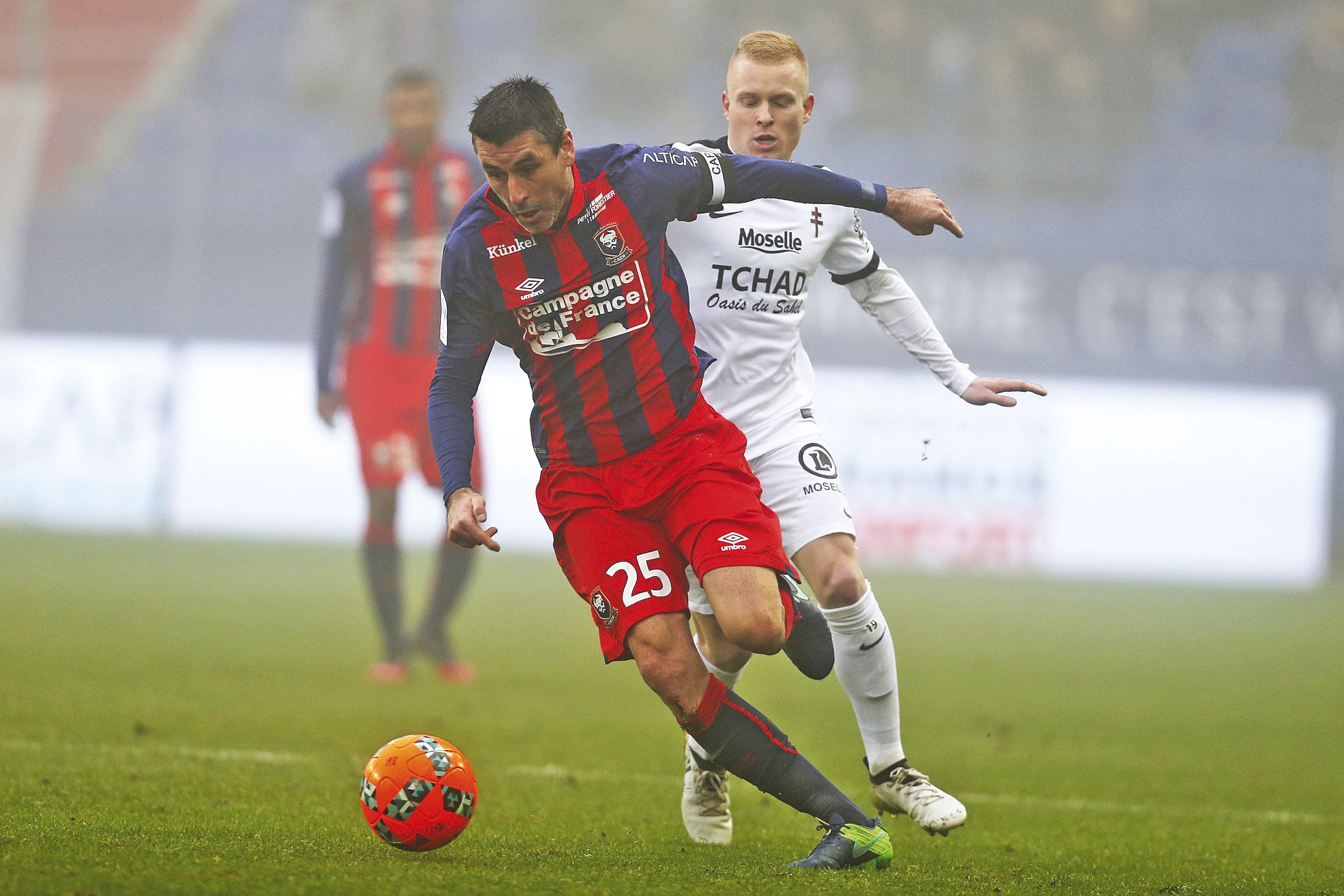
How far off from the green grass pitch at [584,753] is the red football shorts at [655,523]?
1.94 ft

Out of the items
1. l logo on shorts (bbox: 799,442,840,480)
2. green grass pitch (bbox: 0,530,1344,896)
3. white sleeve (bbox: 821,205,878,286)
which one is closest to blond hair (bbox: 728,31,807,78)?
white sleeve (bbox: 821,205,878,286)

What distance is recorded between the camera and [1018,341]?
18.6 meters

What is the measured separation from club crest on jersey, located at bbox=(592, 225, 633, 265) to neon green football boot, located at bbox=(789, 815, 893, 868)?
136 cm

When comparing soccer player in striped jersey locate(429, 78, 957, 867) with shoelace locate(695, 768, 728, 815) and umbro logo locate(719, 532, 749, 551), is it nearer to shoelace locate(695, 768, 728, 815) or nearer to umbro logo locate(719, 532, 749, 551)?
umbro logo locate(719, 532, 749, 551)

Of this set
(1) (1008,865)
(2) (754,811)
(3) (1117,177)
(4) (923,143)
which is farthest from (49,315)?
(1) (1008,865)

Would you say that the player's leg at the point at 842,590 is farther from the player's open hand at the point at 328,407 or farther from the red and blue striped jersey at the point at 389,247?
the red and blue striped jersey at the point at 389,247

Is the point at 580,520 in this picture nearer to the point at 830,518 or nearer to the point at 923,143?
the point at 830,518

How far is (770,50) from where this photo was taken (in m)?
4.52

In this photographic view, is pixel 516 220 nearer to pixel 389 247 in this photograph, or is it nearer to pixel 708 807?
pixel 708 807

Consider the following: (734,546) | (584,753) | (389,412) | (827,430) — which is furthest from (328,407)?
(827,430)

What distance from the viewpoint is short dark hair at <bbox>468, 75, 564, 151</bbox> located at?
137 inches

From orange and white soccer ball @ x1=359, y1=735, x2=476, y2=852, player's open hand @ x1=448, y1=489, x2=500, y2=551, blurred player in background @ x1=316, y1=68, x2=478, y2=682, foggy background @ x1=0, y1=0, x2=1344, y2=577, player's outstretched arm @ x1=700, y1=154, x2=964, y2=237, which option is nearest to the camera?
player's open hand @ x1=448, y1=489, x2=500, y2=551

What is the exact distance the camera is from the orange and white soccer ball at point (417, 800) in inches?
139

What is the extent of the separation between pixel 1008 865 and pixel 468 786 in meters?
1.30
